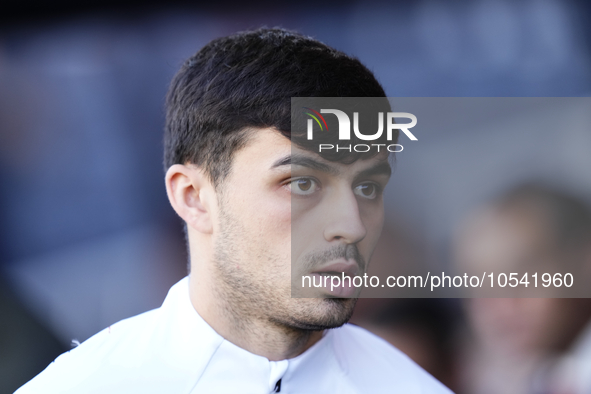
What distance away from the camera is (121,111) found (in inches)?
92.5

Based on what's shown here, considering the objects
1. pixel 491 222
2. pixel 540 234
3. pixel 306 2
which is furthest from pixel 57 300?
pixel 540 234

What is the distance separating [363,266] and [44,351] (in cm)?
148

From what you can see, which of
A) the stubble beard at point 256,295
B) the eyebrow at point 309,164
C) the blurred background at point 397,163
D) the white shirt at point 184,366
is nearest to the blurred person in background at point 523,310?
the blurred background at point 397,163

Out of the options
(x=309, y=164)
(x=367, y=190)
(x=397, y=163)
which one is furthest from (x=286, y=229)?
(x=397, y=163)

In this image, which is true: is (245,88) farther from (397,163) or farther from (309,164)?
(397,163)

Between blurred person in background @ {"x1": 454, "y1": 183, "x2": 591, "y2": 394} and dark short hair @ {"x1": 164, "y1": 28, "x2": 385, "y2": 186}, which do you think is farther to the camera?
blurred person in background @ {"x1": 454, "y1": 183, "x2": 591, "y2": 394}

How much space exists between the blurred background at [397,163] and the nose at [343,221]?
34.4 inches

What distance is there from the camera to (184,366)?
144 centimetres

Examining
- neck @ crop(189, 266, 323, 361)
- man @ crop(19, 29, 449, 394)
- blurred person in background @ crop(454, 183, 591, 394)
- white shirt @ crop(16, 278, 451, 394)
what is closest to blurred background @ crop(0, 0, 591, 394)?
blurred person in background @ crop(454, 183, 591, 394)

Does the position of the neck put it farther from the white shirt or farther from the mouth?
the mouth

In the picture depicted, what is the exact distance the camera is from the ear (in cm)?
150

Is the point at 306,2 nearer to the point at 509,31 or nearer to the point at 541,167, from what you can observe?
the point at 509,31

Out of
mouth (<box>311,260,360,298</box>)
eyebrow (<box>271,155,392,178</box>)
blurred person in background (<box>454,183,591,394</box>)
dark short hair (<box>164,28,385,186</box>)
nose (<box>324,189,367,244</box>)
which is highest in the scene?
dark short hair (<box>164,28,385,186</box>)

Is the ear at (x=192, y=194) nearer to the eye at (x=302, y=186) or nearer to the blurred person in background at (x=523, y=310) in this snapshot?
the eye at (x=302, y=186)
